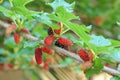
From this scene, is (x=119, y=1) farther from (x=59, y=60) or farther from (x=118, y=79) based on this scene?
(x=118, y=79)

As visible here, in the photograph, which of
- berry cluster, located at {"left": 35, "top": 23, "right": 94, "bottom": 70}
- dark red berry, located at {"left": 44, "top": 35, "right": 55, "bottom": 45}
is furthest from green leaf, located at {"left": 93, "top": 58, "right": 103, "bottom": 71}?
dark red berry, located at {"left": 44, "top": 35, "right": 55, "bottom": 45}

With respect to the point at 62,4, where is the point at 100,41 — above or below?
below

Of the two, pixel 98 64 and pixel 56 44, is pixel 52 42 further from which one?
pixel 98 64

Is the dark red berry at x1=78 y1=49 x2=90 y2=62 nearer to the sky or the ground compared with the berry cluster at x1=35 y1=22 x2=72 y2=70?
nearer to the ground

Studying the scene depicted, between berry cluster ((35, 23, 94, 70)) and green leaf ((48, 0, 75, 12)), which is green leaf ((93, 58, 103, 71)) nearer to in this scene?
berry cluster ((35, 23, 94, 70))

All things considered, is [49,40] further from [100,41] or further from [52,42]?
[100,41]

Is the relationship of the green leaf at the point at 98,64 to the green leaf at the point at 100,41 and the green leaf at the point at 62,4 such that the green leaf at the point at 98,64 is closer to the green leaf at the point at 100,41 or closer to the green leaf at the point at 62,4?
the green leaf at the point at 100,41

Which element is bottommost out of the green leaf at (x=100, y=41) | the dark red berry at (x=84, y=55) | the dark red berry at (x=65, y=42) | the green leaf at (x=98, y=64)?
the green leaf at (x=98, y=64)

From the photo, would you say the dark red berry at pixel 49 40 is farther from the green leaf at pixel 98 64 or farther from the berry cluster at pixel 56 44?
the green leaf at pixel 98 64

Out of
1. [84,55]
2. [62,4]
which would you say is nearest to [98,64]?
[84,55]

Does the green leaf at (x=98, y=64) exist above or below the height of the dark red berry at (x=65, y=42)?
below

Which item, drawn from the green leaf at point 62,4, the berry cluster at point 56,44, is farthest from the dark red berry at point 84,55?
the green leaf at point 62,4

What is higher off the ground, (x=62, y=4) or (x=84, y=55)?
(x=62, y=4)
